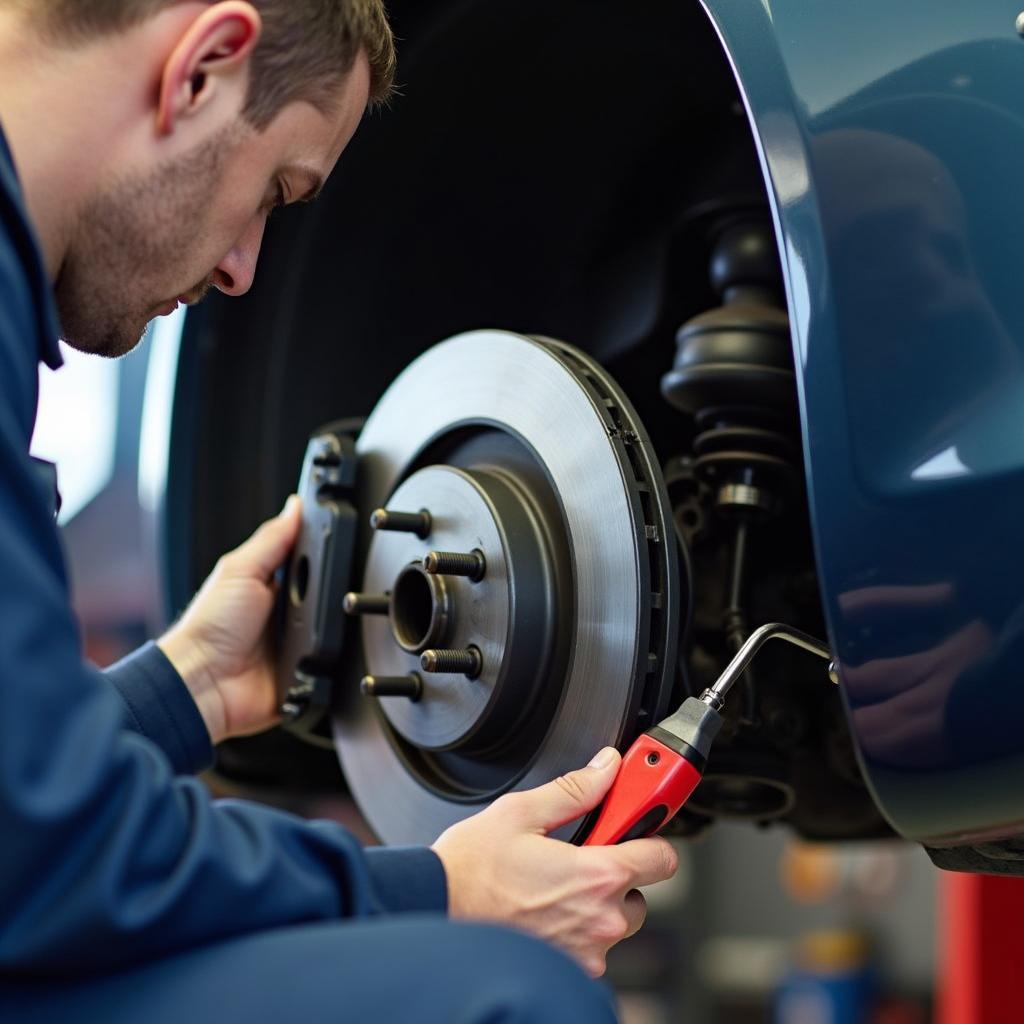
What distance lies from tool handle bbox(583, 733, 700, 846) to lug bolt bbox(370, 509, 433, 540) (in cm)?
22

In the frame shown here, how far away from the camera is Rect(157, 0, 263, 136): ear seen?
2.21 feet

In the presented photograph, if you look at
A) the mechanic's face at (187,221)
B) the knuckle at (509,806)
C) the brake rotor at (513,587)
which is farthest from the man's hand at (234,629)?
the knuckle at (509,806)

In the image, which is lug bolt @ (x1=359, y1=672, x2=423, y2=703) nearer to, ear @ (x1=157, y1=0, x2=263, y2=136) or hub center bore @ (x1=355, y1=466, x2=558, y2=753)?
hub center bore @ (x1=355, y1=466, x2=558, y2=753)

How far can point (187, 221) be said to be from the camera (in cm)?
73

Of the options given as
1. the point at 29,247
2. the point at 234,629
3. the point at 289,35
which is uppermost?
the point at 289,35

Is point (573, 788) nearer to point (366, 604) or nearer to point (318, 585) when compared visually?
point (366, 604)

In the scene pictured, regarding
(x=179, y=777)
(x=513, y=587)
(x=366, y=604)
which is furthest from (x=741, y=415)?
(x=179, y=777)

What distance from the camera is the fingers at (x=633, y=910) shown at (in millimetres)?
688

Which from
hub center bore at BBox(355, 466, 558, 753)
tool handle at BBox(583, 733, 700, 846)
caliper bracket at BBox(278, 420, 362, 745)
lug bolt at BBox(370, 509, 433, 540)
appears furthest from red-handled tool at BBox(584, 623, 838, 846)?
caliper bracket at BBox(278, 420, 362, 745)

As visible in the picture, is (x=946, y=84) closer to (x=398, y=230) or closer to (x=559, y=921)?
(x=559, y=921)

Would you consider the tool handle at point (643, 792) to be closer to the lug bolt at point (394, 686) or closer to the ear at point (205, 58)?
the lug bolt at point (394, 686)

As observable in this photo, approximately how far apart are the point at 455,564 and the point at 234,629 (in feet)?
1.09

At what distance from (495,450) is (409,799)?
239 mm

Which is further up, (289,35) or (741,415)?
(289,35)
